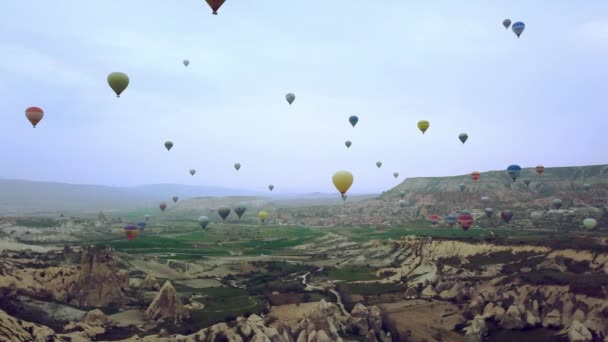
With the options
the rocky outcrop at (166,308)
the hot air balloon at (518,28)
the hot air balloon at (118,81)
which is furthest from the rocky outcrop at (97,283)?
the hot air balloon at (518,28)

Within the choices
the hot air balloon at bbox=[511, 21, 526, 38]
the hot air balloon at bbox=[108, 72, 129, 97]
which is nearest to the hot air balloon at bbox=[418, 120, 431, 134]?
the hot air balloon at bbox=[511, 21, 526, 38]

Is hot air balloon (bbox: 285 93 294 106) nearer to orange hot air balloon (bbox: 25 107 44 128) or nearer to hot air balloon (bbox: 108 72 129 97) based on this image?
hot air balloon (bbox: 108 72 129 97)

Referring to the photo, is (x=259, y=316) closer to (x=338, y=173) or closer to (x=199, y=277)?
(x=338, y=173)

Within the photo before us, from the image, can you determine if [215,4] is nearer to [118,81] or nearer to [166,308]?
[118,81]

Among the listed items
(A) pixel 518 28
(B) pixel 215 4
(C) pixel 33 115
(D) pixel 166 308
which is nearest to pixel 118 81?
(C) pixel 33 115

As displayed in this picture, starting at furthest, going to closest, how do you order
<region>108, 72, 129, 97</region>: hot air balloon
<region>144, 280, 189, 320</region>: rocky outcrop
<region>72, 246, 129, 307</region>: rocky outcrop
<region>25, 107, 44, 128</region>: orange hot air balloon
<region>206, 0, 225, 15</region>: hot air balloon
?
<region>72, 246, 129, 307</region>: rocky outcrop < <region>25, 107, 44, 128</region>: orange hot air balloon < <region>144, 280, 189, 320</region>: rocky outcrop < <region>108, 72, 129, 97</region>: hot air balloon < <region>206, 0, 225, 15</region>: hot air balloon

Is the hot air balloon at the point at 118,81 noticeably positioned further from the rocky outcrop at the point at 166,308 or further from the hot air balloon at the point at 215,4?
the rocky outcrop at the point at 166,308
